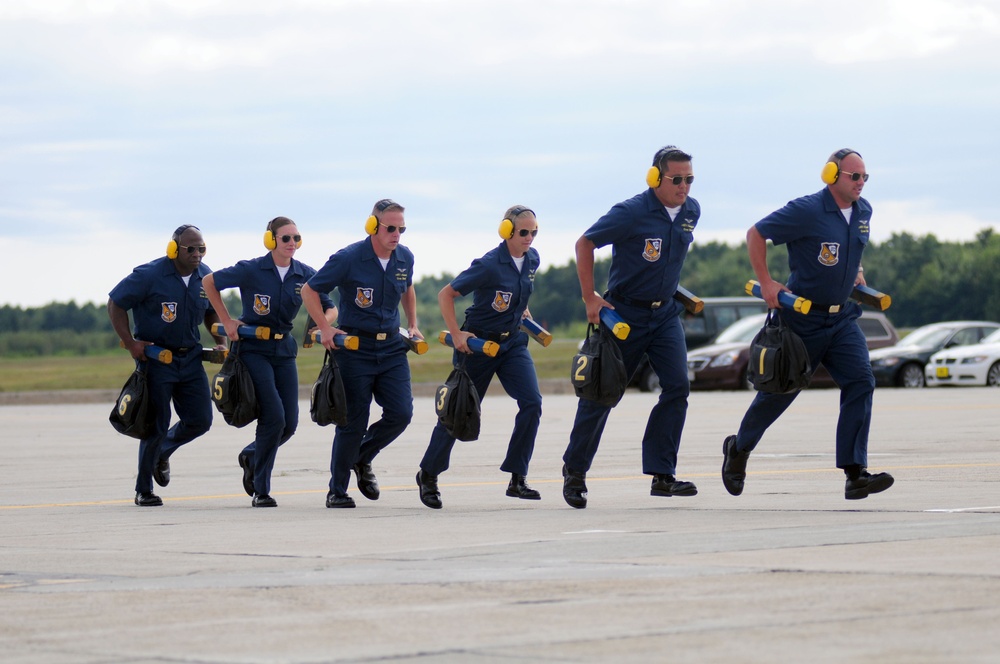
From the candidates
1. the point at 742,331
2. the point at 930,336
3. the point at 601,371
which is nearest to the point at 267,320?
the point at 601,371

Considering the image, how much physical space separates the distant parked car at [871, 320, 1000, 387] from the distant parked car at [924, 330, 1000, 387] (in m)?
0.67

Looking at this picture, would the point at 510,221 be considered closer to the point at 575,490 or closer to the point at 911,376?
the point at 575,490

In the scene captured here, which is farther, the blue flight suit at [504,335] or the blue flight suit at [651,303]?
the blue flight suit at [504,335]

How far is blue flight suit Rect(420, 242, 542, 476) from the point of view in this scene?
11.4 metres

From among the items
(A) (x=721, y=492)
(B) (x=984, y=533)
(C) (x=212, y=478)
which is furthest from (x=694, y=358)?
(B) (x=984, y=533)

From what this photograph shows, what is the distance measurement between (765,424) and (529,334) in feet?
5.38

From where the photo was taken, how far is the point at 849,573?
7.04m

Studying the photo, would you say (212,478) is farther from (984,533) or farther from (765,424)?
(984,533)

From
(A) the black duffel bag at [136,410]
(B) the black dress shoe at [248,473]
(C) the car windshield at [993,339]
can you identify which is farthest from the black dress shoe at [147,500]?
(C) the car windshield at [993,339]

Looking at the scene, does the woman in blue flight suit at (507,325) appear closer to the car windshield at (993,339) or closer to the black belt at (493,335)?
the black belt at (493,335)

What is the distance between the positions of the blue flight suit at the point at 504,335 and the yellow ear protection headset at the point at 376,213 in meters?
0.61

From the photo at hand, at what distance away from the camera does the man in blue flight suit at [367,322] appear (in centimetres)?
1151

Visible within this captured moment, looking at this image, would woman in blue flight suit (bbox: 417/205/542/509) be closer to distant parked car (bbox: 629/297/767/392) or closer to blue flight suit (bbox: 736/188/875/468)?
blue flight suit (bbox: 736/188/875/468)

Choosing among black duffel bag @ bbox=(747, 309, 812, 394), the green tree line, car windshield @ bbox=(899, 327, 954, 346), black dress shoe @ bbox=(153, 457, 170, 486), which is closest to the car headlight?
car windshield @ bbox=(899, 327, 954, 346)
